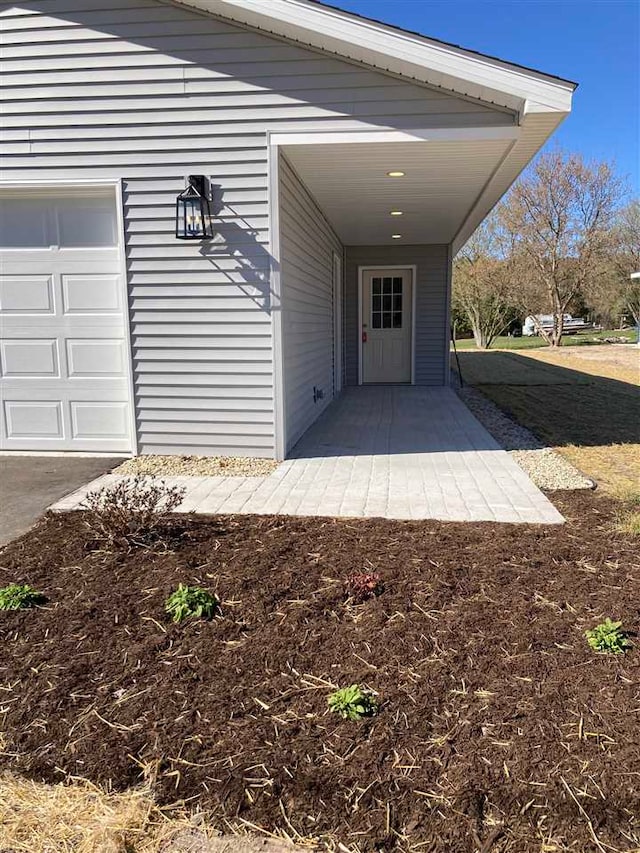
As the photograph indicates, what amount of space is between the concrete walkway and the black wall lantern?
2.06 meters

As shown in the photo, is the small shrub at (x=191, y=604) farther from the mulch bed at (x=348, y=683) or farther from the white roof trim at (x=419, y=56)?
the white roof trim at (x=419, y=56)

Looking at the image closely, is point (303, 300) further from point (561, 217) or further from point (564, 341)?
point (564, 341)

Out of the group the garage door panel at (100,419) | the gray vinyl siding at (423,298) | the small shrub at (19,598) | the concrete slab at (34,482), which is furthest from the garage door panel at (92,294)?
the gray vinyl siding at (423,298)

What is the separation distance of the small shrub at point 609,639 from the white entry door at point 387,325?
9.37 meters

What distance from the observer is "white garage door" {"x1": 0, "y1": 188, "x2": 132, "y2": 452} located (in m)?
5.76

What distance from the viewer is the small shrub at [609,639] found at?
2561mm

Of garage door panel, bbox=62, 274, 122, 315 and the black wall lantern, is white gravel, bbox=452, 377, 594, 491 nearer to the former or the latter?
the black wall lantern

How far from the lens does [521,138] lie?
16.8 ft

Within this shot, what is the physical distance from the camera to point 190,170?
5.41m

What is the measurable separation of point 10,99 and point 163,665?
17.0 ft

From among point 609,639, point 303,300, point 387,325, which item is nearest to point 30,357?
point 303,300

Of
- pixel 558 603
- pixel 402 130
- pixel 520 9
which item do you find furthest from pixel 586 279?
pixel 558 603

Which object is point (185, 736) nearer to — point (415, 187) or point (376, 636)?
point (376, 636)

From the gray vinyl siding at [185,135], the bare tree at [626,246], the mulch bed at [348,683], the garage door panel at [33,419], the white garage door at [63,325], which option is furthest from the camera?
the bare tree at [626,246]
